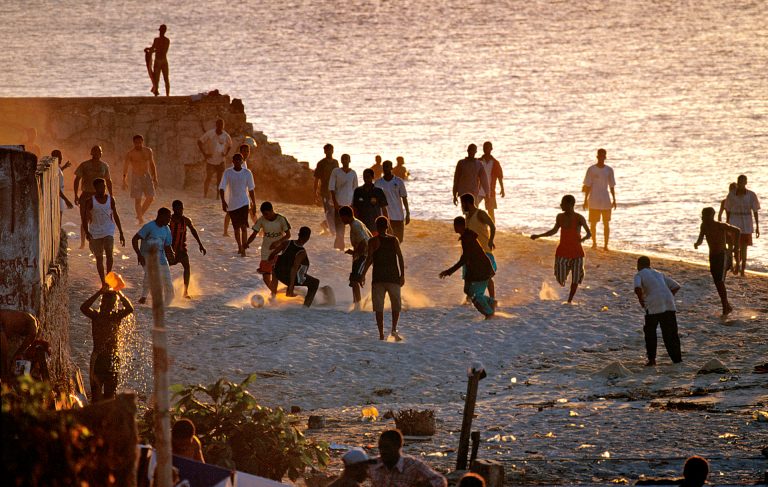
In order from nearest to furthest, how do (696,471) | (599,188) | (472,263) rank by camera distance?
(696,471), (472,263), (599,188)

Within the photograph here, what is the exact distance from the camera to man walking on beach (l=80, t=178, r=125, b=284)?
665 inches

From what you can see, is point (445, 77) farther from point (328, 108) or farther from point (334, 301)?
point (334, 301)

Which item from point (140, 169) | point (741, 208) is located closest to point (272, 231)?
point (140, 169)

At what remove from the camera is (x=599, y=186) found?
69.4 ft

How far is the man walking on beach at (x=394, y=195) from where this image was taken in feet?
62.2

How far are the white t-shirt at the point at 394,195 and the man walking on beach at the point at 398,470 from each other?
10.2 m

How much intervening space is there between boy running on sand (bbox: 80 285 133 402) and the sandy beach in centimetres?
87

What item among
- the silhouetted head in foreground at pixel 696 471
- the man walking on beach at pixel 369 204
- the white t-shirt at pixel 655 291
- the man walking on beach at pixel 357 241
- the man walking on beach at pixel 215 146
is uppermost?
the man walking on beach at pixel 215 146

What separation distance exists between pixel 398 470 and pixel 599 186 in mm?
12752

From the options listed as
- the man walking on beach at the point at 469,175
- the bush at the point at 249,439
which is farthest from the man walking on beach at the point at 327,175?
the bush at the point at 249,439

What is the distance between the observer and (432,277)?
2016 cm

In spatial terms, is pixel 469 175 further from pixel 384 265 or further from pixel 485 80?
pixel 485 80

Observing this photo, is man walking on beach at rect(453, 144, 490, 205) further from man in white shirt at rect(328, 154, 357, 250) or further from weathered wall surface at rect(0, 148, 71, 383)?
weathered wall surface at rect(0, 148, 71, 383)

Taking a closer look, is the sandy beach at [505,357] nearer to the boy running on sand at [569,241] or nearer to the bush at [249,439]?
the boy running on sand at [569,241]
